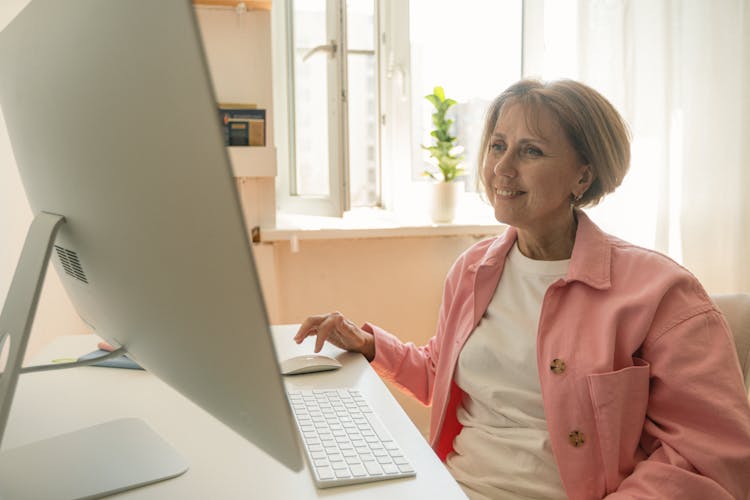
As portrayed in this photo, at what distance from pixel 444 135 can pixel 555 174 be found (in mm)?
1013

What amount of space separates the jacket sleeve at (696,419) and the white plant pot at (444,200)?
1.29 metres

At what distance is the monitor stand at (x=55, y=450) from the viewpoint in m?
0.61

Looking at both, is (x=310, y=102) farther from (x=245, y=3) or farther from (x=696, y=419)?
(x=696, y=419)

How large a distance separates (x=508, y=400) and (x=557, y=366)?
4.8 inches

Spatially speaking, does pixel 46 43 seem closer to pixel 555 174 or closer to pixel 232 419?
pixel 232 419

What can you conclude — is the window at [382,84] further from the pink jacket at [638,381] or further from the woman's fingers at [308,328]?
the pink jacket at [638,381]

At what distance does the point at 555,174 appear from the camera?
1.24 meters

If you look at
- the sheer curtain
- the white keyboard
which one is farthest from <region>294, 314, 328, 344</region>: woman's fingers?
the sheer curtain

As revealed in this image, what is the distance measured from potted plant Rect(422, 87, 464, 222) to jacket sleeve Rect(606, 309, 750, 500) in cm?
129

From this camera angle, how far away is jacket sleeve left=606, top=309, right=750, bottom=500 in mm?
907

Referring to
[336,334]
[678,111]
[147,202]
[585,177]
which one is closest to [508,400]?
[336,334]

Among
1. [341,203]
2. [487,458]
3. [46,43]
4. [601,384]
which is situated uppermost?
[46,43]

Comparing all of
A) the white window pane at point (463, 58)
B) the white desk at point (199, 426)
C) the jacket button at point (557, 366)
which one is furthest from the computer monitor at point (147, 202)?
the white window pane at point (463, 58)

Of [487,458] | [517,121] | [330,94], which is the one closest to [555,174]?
[517,121]
